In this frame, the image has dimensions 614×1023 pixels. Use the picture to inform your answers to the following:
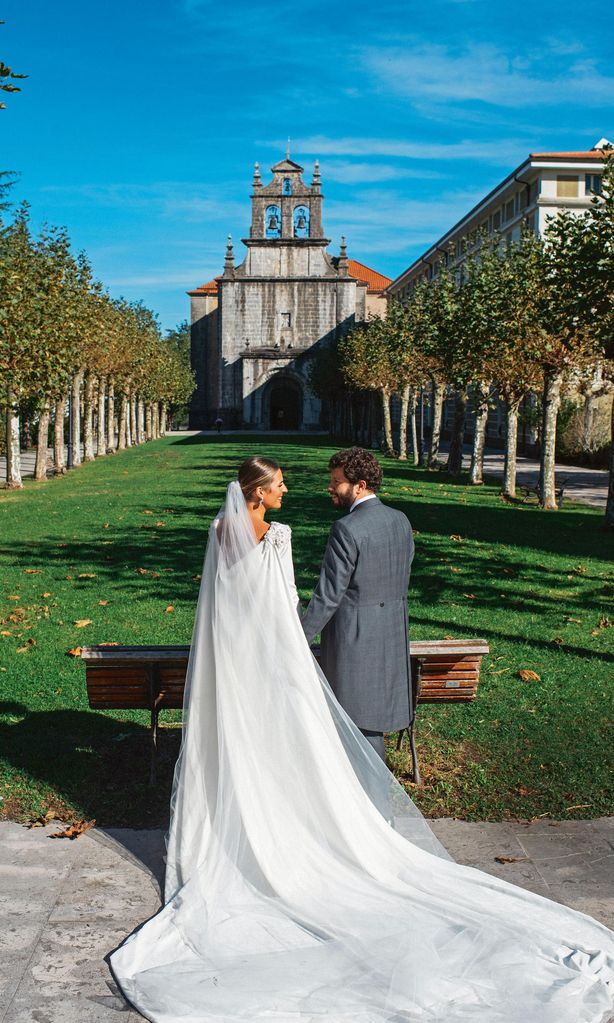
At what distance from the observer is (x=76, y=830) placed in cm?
512

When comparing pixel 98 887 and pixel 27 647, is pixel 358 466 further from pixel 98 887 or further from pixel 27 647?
pixel 27 647

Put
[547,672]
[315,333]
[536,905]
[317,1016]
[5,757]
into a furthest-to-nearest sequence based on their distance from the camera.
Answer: [315,333] → [547,672] → [5,757] → [536,905] → [317,1016]

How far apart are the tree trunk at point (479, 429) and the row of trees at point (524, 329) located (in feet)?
0.12

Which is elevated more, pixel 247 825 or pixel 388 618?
pixel 388 618

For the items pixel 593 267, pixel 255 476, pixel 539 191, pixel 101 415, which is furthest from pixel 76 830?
pixel 539 191

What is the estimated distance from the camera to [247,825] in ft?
14.2

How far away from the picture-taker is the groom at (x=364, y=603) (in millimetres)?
4660

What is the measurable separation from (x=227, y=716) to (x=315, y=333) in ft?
247

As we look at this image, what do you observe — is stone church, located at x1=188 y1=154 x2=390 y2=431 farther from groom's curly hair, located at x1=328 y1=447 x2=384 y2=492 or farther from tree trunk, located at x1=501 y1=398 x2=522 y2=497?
groom's curly hair, located at x1=328 y1=447 x2=384 y2=492

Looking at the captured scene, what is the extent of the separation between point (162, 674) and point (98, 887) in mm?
1454

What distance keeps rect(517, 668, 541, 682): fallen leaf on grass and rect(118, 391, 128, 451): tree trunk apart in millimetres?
41775

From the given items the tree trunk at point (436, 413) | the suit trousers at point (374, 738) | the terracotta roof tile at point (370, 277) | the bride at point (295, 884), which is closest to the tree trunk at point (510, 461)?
the tree trunk at point (436, 413)

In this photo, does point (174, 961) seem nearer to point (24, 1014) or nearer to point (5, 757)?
point (24, 1014)

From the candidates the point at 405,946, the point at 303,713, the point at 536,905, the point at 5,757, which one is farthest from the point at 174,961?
the point at 5,757
